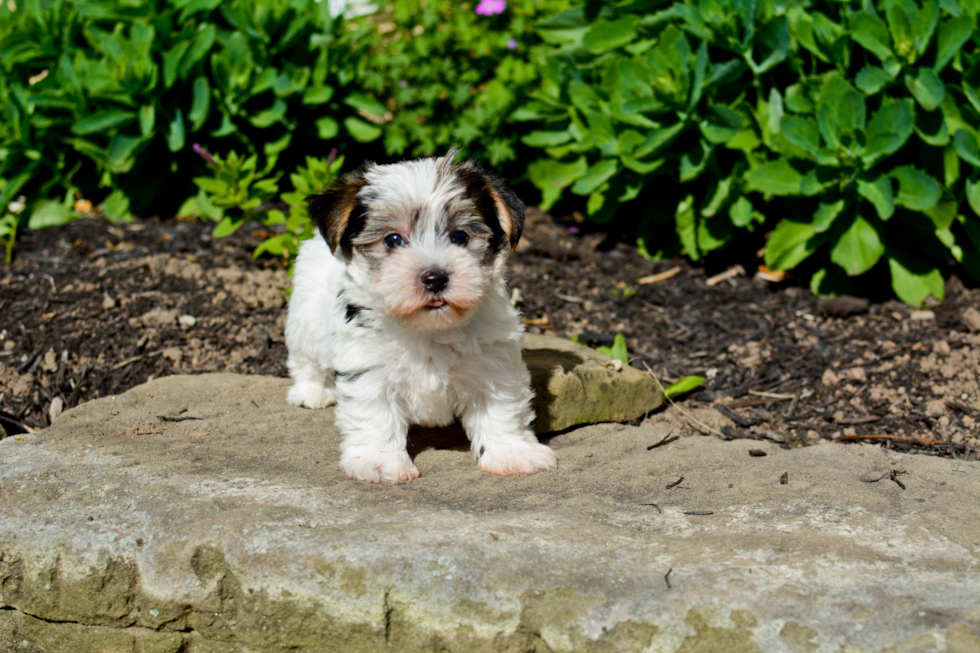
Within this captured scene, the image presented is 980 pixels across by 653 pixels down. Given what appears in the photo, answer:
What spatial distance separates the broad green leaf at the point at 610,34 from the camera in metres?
7.00

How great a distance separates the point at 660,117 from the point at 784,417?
8.54 ft

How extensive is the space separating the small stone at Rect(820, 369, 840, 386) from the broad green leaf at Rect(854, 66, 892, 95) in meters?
1.99

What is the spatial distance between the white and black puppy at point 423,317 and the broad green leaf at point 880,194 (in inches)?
120

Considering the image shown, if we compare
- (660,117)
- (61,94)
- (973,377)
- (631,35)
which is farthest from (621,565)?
(61,94)

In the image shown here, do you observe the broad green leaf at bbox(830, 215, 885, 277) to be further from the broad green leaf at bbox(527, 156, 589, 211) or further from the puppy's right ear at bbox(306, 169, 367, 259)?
the puppy's right ear at bbox(306, 169, 367, 259)

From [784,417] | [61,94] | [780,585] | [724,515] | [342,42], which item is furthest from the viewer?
[342,42]

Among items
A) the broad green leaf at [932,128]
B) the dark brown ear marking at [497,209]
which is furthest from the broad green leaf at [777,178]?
the dark brown ear marking at [497,209]

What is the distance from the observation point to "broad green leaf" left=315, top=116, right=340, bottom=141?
7.54 meters

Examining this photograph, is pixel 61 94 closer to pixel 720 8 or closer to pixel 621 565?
pixel 720 8

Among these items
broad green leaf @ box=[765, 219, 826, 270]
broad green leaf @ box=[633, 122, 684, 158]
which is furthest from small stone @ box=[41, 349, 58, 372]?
broad green leaf @ box=[765, 219, 826, 270]

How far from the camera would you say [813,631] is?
276cm

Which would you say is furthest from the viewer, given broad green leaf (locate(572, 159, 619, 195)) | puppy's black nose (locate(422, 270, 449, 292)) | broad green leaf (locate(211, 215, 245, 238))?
broad green leaf (locate(211, 215, 245, 238))

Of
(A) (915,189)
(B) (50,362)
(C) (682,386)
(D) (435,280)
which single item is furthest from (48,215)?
(A) (915,189)

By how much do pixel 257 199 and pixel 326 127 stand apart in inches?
38.7
